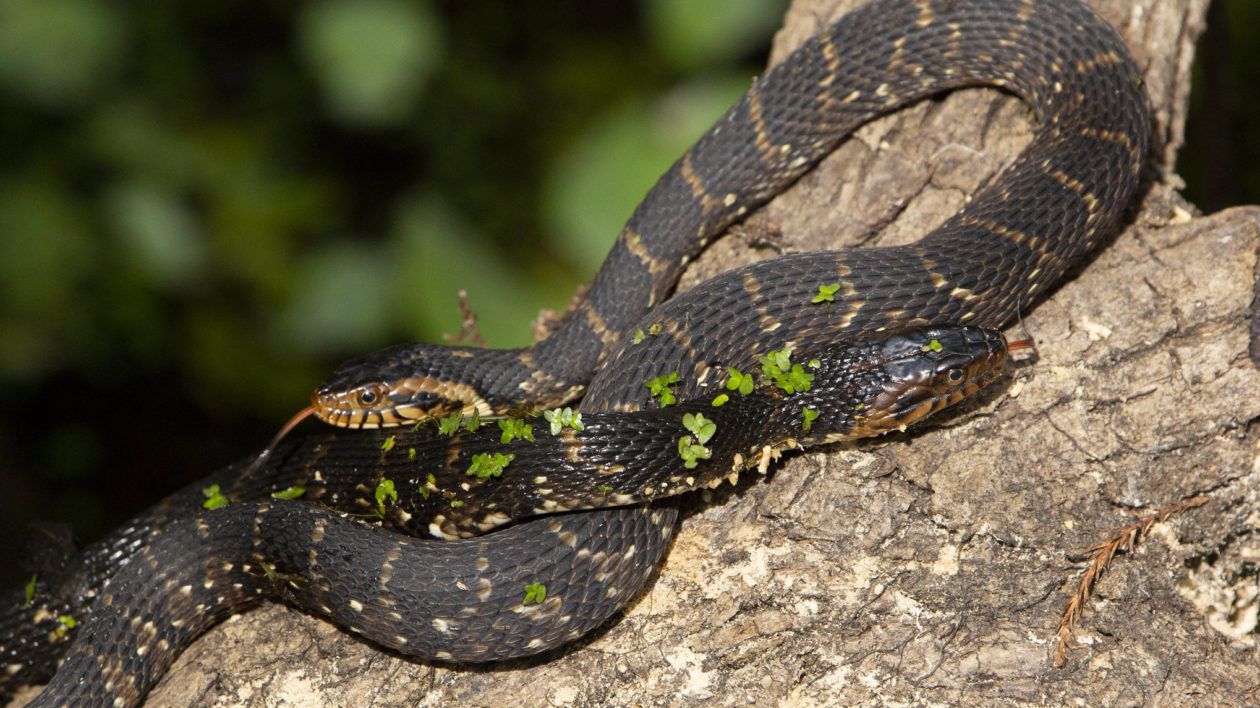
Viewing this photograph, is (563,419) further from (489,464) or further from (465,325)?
(465,325)

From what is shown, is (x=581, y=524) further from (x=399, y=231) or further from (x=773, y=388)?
(x=399, y=231)

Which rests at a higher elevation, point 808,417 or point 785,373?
point 785,373

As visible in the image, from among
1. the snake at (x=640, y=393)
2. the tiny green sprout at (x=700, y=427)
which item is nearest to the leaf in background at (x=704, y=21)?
the snake at (x=640, y=393)

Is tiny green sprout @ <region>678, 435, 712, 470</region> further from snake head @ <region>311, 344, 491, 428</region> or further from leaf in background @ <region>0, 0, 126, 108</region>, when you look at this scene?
leaf in background @ <region>0, 0, 126, 108</region>

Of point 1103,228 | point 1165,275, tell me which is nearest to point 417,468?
point 1103,228

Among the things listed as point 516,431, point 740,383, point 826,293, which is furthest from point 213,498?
point 826,293
